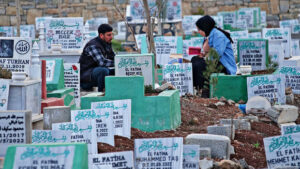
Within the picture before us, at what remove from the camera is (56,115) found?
6.70 m

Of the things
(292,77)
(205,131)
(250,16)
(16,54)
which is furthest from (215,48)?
(250,16)

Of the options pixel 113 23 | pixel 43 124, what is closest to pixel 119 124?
pixel 43 124

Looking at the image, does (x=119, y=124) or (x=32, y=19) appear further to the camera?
(x=32, y=19)

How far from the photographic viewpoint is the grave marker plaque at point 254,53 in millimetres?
11570

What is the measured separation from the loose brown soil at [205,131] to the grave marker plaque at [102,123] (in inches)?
2.4

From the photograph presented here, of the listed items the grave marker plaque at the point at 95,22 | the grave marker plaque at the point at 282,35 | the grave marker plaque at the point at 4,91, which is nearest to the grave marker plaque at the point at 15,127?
the grave marker plaque at the point at 4,91

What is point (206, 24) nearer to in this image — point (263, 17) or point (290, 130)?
point (290, 130)

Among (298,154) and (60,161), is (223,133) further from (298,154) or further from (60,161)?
(60,161)

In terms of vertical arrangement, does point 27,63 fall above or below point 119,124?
above

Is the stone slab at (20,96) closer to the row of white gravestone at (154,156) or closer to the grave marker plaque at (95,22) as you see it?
the row of white gravestone at (154,156)

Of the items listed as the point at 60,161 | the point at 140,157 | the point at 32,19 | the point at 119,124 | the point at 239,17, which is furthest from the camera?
the point at 32,19

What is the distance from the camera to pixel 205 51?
1145cm

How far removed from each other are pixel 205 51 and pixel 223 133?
485 centimetres

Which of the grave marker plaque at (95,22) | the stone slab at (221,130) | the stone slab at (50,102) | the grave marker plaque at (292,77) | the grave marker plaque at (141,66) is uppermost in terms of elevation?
the grave marker plaque at (95,22)
